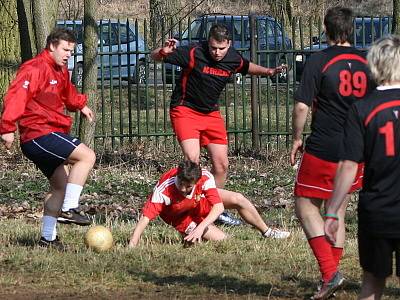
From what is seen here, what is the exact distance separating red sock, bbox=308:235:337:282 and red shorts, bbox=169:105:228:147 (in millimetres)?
3228

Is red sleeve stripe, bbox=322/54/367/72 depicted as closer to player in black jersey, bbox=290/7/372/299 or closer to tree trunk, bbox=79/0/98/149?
player in black jersey, bbox=290/7/372/299

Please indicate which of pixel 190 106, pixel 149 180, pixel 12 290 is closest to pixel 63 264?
pixel 12 290

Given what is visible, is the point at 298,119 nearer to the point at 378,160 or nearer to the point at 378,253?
the point at 378,160

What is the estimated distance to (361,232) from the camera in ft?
17.1

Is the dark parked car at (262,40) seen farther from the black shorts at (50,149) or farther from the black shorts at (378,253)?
the black shorts at (378,253)

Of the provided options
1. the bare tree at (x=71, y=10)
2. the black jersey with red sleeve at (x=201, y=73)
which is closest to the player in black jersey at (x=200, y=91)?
the black jersey with red sleeve at (x=201, y=73)

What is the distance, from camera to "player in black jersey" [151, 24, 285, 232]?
31.5 ft

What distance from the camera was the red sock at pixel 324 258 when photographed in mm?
6621

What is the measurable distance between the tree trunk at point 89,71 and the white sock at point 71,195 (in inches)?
231

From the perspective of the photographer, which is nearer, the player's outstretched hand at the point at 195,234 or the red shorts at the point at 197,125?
the player's outstretched hand at the point at 195,234

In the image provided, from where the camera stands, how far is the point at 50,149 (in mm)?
8352

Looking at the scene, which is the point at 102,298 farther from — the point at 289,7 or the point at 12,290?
the point at 289,7

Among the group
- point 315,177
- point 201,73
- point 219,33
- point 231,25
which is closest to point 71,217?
point 201,73

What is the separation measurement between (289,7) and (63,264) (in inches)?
966
